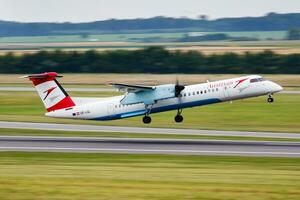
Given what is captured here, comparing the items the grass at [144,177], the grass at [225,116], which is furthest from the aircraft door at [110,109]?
the grass at [144,177]

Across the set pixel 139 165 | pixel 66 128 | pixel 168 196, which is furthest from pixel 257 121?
pixel 168 196

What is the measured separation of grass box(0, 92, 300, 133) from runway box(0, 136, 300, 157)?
420 inches

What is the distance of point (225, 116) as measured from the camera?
2677 inches

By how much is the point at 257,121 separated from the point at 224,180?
34780mm

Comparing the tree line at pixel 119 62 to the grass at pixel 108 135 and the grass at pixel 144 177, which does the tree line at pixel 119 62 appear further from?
the grass at pixel 144 177

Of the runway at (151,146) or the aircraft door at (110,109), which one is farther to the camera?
the aircraft door at (110,109)

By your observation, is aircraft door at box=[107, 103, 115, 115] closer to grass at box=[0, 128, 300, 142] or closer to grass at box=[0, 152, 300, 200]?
grass at box=[0, 128, 300, 142]

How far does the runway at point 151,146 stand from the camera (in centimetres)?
4276

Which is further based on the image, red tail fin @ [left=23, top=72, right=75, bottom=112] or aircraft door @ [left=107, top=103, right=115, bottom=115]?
aircraft door @ [left=107, top=103, right=115, bottom=115]

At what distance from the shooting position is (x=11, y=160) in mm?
38969

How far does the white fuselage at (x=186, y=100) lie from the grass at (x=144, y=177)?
40.8 ft

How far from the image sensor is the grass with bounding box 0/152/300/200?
25.7 m

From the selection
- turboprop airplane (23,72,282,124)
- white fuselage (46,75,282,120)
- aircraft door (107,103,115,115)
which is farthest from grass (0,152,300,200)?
aircraft door (107,103,115,115)

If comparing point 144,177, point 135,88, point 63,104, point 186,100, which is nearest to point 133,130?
point 135,88
